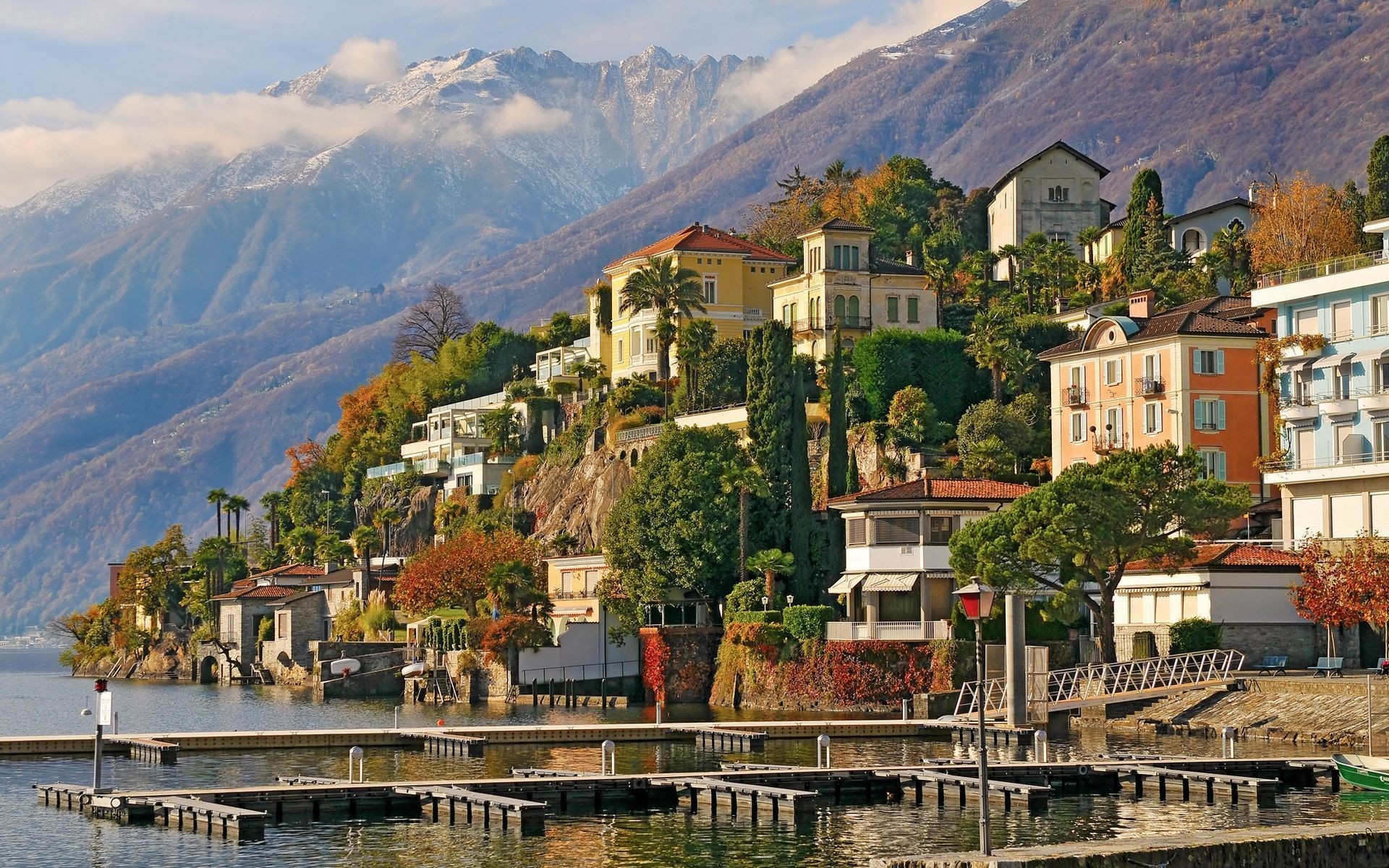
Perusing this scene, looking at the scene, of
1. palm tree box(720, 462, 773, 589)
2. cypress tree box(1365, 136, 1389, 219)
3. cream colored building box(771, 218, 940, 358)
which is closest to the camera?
palm tree box(720, 462, 773, 589)

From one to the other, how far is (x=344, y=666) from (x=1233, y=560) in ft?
188

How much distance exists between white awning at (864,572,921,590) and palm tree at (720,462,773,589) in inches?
415

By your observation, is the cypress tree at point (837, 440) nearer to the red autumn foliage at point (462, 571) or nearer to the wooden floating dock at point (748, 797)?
the red autumn foliage at point (462, 571)

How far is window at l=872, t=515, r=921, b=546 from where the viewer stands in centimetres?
9306

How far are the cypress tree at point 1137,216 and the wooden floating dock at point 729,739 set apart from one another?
200ft

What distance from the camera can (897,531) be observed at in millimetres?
93500

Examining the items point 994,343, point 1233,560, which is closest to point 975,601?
point 1233,560

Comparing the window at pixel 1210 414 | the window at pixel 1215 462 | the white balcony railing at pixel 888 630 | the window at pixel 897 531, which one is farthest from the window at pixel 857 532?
the window at pixel 1210 414

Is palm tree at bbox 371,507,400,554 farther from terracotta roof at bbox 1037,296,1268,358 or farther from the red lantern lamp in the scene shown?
the red lantern lamp

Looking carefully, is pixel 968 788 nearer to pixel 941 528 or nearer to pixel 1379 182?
pixel 941 528

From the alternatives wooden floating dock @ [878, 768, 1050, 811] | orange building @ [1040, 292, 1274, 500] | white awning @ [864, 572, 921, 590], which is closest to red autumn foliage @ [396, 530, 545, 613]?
white awning @ [864, 572, 921, 590]

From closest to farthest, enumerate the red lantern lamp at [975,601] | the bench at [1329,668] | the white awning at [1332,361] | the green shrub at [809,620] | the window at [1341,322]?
1. the red lantern lamp at [975,601]
2. the bench at [1329,668]
3. the white awning at [1332,361]
4. the window at [1341,322]
5. the green shrub at [809,620]

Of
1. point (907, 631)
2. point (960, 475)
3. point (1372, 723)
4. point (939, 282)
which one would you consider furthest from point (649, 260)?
point (1372, 723)

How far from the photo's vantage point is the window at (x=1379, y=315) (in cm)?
8631
